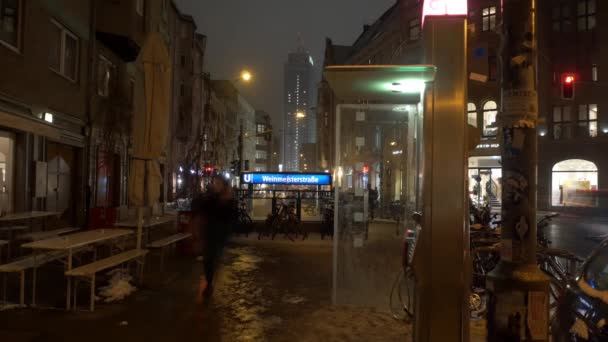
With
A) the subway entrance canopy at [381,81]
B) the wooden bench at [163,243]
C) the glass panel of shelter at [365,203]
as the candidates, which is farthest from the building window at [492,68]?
the subway entrance canopy at [381,81]

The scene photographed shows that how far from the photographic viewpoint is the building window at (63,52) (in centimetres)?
1346

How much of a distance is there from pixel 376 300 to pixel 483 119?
107 feet

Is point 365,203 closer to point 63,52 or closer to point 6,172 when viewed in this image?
point 6,172

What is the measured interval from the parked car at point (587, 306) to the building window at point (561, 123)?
3601cm

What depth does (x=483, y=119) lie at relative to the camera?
3731 centimetres

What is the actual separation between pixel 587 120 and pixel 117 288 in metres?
36.4

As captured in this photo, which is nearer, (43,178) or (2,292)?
(2,292)

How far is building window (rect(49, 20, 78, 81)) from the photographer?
44.2 feet

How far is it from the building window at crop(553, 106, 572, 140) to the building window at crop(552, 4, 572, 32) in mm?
6011

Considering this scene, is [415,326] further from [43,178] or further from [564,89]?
[564,89]

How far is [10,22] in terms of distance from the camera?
37.0ft

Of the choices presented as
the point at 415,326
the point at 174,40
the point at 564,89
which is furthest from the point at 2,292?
the point at 174,40

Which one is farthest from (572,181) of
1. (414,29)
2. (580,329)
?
(580,329)

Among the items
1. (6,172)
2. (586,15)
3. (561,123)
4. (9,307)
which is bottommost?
(9,307)
